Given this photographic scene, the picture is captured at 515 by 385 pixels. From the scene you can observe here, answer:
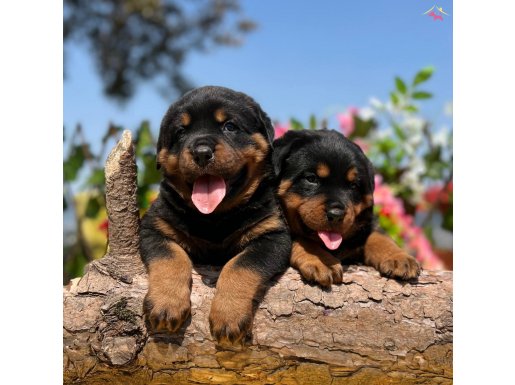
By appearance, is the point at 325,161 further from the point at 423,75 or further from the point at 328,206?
the point at 423,75

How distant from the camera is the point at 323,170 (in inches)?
120

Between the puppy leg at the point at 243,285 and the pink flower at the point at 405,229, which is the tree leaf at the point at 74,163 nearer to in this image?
the puppy leg at the point at 243,285

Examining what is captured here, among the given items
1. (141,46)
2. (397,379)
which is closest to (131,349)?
(397,379)

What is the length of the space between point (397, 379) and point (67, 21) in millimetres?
3433

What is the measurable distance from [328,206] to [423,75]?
7.92 ft

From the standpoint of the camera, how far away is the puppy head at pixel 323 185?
116 inches

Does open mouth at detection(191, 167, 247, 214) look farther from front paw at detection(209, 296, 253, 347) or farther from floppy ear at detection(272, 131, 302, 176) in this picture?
front paw at detection(209, 296, 253, 347)

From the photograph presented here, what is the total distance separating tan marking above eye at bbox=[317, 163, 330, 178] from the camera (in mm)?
3051

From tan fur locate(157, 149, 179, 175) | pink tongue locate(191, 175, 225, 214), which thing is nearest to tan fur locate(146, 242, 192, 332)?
pink tongue locate(191, 175, 225, 214)

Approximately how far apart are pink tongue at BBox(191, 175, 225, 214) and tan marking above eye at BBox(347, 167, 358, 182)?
27.3 inches

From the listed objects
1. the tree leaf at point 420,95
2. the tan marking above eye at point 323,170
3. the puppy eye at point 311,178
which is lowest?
the puppy eye at point 311,178

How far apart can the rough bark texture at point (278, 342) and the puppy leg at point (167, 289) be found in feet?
0.36

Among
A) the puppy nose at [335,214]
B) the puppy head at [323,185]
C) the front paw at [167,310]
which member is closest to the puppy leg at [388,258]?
the puppy head at [323,185]

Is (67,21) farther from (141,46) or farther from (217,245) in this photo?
(217,245)
